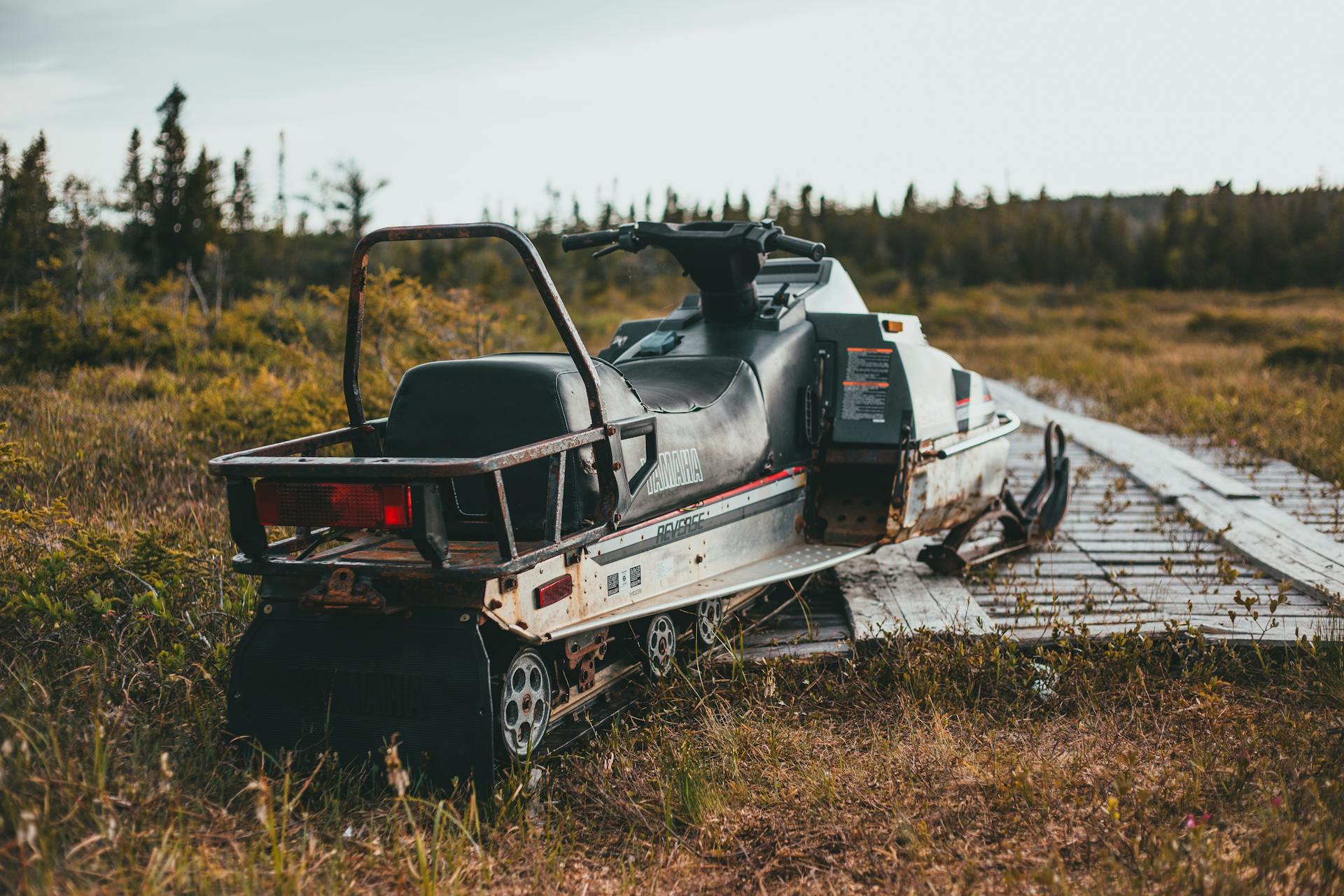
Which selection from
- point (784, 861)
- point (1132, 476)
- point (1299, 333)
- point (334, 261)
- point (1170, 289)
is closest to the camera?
point (784, 861)

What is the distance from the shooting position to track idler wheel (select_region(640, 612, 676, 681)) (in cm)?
398

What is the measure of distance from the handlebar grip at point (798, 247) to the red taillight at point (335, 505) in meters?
2.34

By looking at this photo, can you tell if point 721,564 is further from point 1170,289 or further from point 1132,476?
point 1170,289

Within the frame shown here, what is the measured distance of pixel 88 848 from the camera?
2547mm

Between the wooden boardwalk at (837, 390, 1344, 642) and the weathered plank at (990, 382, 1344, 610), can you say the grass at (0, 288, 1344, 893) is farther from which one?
the weathered plank at (990, 382, 1344, 610)

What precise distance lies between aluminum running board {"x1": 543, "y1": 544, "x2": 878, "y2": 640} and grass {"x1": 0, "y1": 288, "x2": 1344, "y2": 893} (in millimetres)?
359

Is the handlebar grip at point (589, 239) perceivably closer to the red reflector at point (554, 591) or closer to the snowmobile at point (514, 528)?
the snowmobile at point (514, 528)

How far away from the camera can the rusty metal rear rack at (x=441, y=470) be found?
9.97ft

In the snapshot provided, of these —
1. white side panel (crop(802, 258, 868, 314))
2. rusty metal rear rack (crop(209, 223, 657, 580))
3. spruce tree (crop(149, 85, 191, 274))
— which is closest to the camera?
rusty metal rear rack (crop(209, 223, 657, 580))

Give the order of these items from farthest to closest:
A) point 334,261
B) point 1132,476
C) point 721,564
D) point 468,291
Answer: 1. point 334,261
2. point 468,291
3. point 1132,476
4. point 721,564

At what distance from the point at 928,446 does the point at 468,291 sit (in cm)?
669

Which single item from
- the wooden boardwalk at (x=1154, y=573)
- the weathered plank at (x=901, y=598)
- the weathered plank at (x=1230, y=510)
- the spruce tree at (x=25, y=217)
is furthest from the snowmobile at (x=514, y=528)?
the spruce tree at (x=25, y=217)

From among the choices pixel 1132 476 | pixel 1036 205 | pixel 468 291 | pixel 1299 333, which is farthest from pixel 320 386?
pixel 1036 205

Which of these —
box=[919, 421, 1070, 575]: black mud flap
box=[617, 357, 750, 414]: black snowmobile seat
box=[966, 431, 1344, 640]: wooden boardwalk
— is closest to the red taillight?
box=[617, 357, 750, 414]: black snowmobile seat
